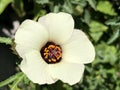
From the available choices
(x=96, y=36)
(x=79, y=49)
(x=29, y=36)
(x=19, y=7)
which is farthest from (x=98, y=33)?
(x=29, y=36)

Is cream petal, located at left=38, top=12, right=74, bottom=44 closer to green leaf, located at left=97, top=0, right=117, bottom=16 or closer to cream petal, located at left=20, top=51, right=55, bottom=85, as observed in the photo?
cream petal, located at left=20, top=51, right=55, bottom=85

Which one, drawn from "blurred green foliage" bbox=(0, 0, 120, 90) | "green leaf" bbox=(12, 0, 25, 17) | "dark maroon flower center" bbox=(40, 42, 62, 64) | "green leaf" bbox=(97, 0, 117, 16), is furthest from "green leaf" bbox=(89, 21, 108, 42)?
"dark maroon flower center" bbox=(40, 42, 62, 64)

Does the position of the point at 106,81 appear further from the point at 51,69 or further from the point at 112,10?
the point at 51,69

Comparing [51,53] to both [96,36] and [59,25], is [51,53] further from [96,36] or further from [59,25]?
[96,36]

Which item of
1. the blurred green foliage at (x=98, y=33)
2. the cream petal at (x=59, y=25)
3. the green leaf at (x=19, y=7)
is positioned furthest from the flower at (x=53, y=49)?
the green leaf at (x=19, y=7)

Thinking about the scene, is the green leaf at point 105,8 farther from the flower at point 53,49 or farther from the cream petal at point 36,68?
the cream petal at point 36,68
